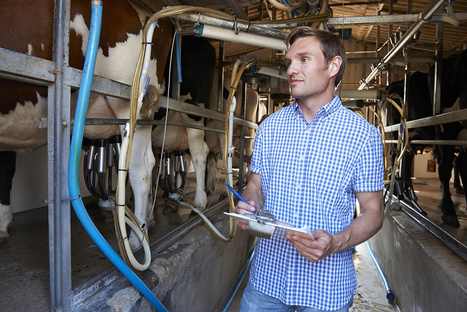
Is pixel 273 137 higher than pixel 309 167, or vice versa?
pixel 273 137

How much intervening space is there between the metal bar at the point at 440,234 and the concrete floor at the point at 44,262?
25cm

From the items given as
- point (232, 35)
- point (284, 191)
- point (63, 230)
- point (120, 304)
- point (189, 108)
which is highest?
point (232, 35)

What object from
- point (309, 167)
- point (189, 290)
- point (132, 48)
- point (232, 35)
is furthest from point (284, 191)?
point (132, 48)

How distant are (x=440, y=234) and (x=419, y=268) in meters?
0.38

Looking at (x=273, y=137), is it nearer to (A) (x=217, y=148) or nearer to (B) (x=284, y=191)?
(B) (x=284, y=191)

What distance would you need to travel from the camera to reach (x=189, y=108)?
9.78ft

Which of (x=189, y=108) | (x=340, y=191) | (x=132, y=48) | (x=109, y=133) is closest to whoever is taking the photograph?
Result: (x=340, y=191)

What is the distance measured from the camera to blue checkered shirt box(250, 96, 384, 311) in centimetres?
142

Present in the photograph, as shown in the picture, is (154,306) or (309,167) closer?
(309,167)

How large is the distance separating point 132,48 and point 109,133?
2.16 feet

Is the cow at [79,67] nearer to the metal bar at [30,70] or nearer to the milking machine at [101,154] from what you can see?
the milking machine at [101,154]

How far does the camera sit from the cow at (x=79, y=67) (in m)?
1.83

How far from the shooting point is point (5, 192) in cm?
276

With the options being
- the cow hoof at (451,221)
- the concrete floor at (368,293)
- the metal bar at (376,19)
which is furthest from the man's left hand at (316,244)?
the cow hoof at (451,221)
